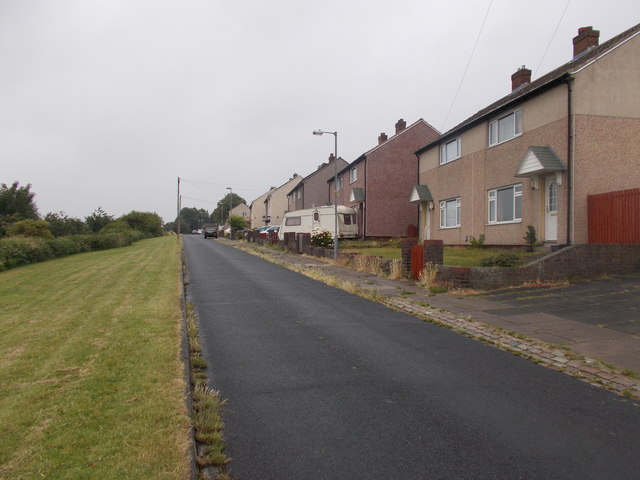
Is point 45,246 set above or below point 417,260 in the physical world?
above

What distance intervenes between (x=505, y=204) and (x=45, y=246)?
2290cm

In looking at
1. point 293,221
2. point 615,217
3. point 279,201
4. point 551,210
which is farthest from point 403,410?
point 279,201

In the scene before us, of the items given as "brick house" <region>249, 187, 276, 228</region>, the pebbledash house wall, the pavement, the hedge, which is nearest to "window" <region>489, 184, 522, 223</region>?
the pebbledash house wall

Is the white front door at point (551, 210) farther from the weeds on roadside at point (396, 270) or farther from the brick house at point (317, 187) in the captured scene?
the brick house at point (317, 187)

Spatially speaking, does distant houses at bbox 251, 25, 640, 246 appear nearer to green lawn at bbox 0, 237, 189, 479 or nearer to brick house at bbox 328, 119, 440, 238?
brick house at bbox 328, 119, 440, 238

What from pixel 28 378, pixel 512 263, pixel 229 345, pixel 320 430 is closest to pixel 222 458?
pixel 320 430

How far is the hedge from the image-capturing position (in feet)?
67.4

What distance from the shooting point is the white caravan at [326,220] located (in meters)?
31.4

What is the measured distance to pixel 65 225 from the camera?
126 ft

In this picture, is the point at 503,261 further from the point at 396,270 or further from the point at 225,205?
the point at 225,205

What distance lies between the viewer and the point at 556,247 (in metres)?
13.4

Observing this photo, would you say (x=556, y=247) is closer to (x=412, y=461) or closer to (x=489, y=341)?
(x=489, y=341)

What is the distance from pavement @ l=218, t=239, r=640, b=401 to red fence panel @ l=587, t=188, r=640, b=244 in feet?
4.00

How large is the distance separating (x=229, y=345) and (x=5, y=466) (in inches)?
143
